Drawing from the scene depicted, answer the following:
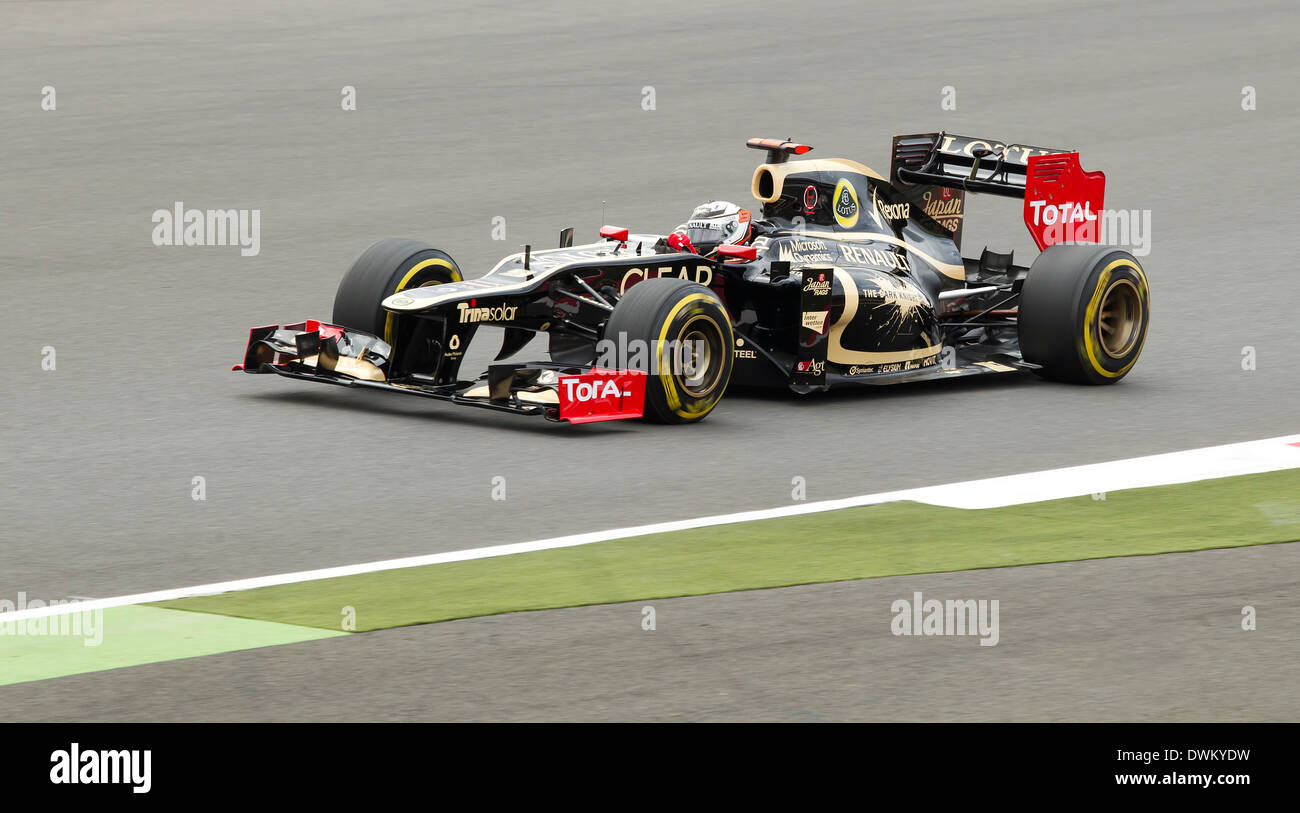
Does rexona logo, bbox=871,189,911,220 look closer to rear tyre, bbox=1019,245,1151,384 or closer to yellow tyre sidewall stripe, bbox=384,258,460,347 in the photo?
rear tyre, bbox=1019,245,1151,384

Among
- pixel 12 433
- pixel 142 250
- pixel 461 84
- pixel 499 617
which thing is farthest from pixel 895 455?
pixel 461 84

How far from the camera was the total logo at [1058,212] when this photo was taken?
1424cm

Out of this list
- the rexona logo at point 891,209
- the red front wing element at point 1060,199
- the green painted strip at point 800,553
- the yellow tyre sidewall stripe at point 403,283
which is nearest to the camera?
the green painted strip at point 800,553

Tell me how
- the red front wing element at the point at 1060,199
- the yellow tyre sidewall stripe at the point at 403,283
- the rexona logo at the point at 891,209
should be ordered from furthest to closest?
the red front wing element at the point at 1060,199
the rexona logo at the point at 891,209
the yellow tyre sidewall stripe at the point at 403,283

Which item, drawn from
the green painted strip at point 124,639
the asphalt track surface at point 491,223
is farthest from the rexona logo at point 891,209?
the green painted strip at point 124,639

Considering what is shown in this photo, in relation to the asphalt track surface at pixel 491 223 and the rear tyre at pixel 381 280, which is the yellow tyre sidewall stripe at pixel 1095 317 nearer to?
the asphalt track surface at pixel 491 223

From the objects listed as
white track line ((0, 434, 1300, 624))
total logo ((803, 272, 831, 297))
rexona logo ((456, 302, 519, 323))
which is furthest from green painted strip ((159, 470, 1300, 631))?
rexona logo ((456, 302, 519, 323))

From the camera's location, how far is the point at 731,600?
28.0ft

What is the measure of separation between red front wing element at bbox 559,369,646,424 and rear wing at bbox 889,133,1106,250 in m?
3.57

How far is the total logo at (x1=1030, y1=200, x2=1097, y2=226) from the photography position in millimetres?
14242

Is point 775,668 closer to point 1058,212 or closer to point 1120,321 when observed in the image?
point 1120,321

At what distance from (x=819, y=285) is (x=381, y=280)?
2811 mm

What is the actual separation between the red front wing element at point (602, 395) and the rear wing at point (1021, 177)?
Answer: 357 cm

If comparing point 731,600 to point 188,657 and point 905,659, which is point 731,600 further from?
point 188,657
